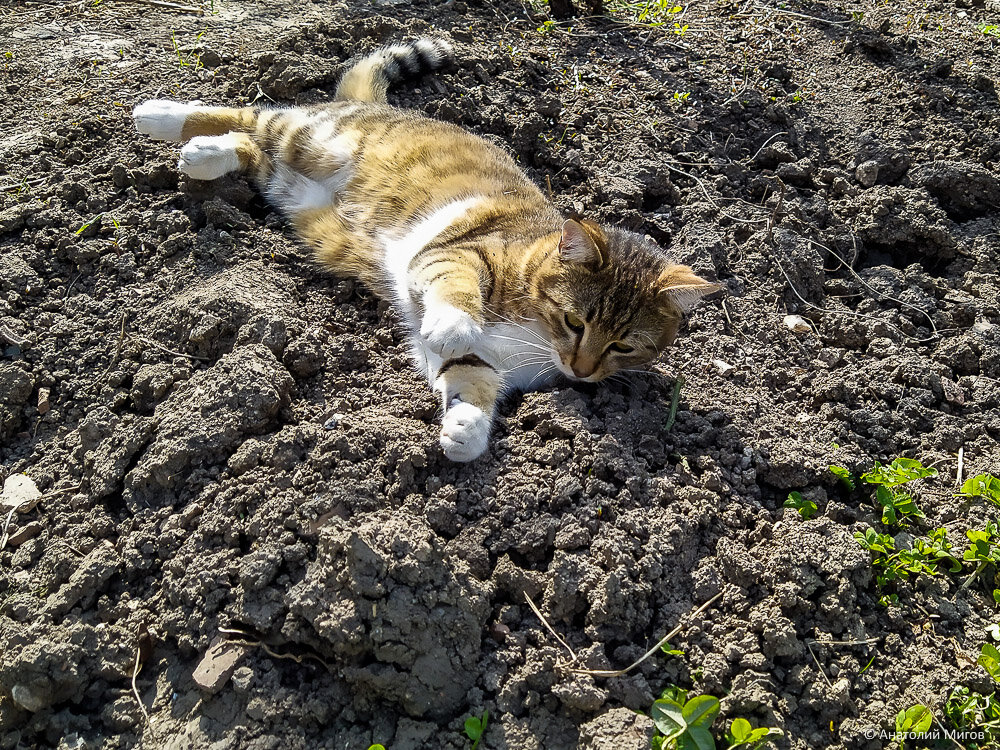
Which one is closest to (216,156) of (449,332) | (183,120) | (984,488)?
(183,120)

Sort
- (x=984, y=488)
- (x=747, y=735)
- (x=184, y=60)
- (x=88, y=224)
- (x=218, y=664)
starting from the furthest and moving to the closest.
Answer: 1. (x=184, y=60)
2. (x=88, y=224)
3. (x=984, y=488)
4. (x=218, y=664)
5. (x=747, y=735)

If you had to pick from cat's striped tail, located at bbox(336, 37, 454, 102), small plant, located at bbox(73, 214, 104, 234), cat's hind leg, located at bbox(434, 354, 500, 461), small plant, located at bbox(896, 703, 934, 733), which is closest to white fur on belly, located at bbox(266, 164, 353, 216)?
cat's striped tail, located at bbox(336, 37, 454, 102)

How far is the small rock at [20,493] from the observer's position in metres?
2.58

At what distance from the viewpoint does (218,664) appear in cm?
213

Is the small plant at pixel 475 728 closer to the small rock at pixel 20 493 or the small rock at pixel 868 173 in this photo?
the small rock at pixel 20 493

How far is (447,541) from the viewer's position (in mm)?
2418

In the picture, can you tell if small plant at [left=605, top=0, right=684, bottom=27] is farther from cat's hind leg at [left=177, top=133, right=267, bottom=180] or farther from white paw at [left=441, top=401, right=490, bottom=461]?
white paw at [left=441, top=401, right=490, bottom=461]

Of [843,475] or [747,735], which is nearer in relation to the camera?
[747,735]

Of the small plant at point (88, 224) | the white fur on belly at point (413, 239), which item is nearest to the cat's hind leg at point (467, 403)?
the white fur on belly at point (413, 239)

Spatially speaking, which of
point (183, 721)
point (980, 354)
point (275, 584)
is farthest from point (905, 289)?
point (183, 721)

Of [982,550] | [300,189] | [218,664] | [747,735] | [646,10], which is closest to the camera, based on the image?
[747,735]

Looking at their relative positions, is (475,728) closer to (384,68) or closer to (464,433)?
(464,433)

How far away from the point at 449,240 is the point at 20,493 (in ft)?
7.09

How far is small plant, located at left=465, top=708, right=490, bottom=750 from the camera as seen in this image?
2.05 meters
